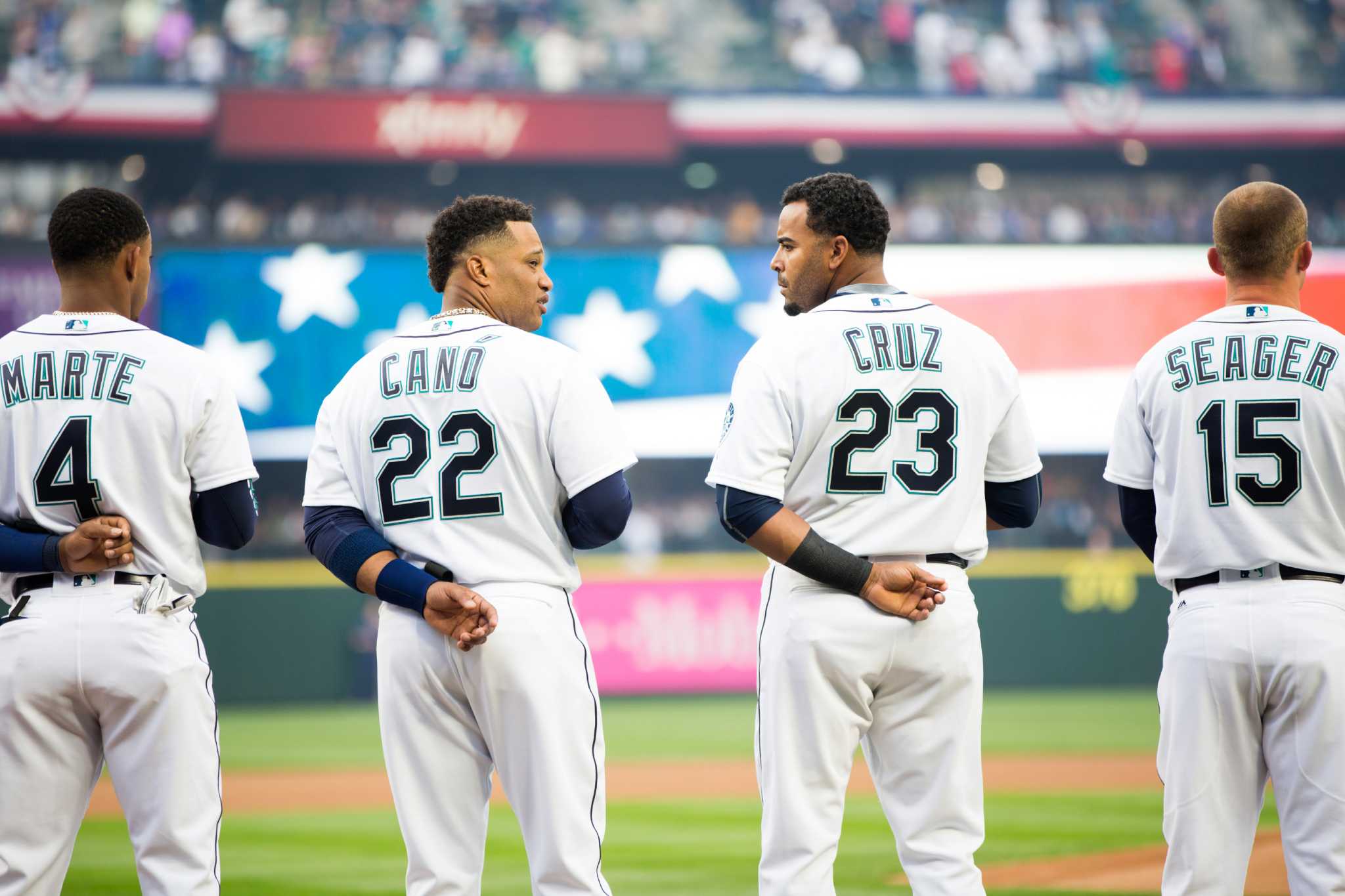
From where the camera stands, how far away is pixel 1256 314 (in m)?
3.11

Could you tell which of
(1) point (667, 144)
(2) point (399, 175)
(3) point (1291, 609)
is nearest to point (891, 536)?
(3) point (1291, 609)

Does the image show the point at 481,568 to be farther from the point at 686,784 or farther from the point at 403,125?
the point at 403,125

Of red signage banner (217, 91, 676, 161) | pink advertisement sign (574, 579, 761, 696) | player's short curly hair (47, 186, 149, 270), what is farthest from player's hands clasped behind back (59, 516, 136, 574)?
red signage banner (217, 91, 676, 161)

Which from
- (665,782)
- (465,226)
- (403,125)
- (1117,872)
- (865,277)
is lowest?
(665,782)

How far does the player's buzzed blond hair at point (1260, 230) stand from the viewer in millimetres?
3098

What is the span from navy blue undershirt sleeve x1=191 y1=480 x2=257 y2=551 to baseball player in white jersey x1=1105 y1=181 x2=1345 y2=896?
196cm

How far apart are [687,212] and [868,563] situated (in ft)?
55.7

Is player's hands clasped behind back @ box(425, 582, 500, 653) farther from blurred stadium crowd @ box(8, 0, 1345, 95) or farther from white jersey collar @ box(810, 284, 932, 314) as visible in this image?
blurred stadium crowd @ box(8, 0, 1345, 95)

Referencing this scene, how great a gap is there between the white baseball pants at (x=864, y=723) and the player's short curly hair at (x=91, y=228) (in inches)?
65.7

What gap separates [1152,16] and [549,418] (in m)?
20.5

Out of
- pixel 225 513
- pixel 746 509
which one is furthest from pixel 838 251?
pixel 225 513

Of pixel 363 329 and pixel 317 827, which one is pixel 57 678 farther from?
pixel 363 329

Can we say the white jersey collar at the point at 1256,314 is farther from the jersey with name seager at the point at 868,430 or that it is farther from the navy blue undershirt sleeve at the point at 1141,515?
the jersey with name seager at the point at 868,430

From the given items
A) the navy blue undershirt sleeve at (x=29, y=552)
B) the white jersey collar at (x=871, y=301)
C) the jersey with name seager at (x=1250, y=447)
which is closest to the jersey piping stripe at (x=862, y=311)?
the white jersey collar at (x=871, y=301)
